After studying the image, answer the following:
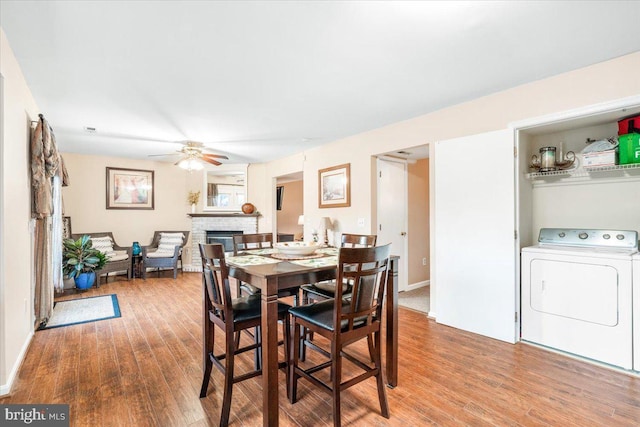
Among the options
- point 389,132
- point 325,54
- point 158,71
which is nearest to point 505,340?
point 389,132

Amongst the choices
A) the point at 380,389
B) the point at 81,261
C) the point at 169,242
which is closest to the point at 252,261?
the point at 380,389

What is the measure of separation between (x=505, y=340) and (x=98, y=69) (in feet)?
13.9

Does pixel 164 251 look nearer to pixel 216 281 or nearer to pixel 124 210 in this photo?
pixel 124 210

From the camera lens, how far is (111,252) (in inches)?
217

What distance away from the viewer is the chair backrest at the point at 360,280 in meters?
1.61

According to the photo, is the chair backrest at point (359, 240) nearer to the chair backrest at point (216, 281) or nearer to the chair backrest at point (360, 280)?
the chair backrest at point (360, 280)

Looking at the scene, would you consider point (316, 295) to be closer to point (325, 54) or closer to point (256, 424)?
point (256, 424)

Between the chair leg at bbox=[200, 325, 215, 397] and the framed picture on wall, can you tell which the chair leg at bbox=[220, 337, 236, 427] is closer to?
the chair leg at bbox=[200, 325, 215, 397]

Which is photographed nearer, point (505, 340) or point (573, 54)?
point (573, 54)

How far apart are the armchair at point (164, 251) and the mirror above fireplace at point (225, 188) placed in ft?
3.02

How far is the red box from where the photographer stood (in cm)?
243

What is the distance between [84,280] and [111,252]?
77 cm

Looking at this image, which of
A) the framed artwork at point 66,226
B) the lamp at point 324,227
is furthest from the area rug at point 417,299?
the framed artwork at point 66,226

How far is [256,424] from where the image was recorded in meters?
1.75
